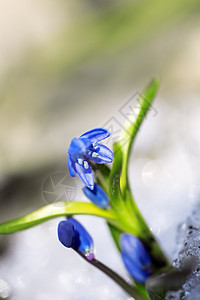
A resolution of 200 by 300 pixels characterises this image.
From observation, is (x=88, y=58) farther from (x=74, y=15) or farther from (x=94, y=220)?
(x=94, y=220)

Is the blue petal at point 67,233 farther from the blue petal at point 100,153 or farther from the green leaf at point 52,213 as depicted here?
the blue petal at point 100,153

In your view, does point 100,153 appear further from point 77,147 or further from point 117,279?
point 117,279

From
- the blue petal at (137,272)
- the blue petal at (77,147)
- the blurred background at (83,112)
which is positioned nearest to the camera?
the blue petal at (77,147)

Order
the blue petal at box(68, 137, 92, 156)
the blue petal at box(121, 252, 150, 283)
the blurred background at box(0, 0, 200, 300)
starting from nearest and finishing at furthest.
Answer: the blue petal at box(68, 137, 92, 156), the blue petal at box(121, 252, 150, 283), the blurred background at box(0, 0, 200, 300)

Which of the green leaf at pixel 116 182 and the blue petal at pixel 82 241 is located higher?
the green leaf at pixel 116 182

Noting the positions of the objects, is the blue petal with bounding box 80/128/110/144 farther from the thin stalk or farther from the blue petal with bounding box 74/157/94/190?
the thin stalk

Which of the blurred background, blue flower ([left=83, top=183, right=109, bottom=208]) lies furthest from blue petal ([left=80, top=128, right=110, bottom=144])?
the blurred background

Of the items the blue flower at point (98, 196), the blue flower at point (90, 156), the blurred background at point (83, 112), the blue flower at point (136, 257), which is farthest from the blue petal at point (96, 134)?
the blurred background at point (83, 112)
